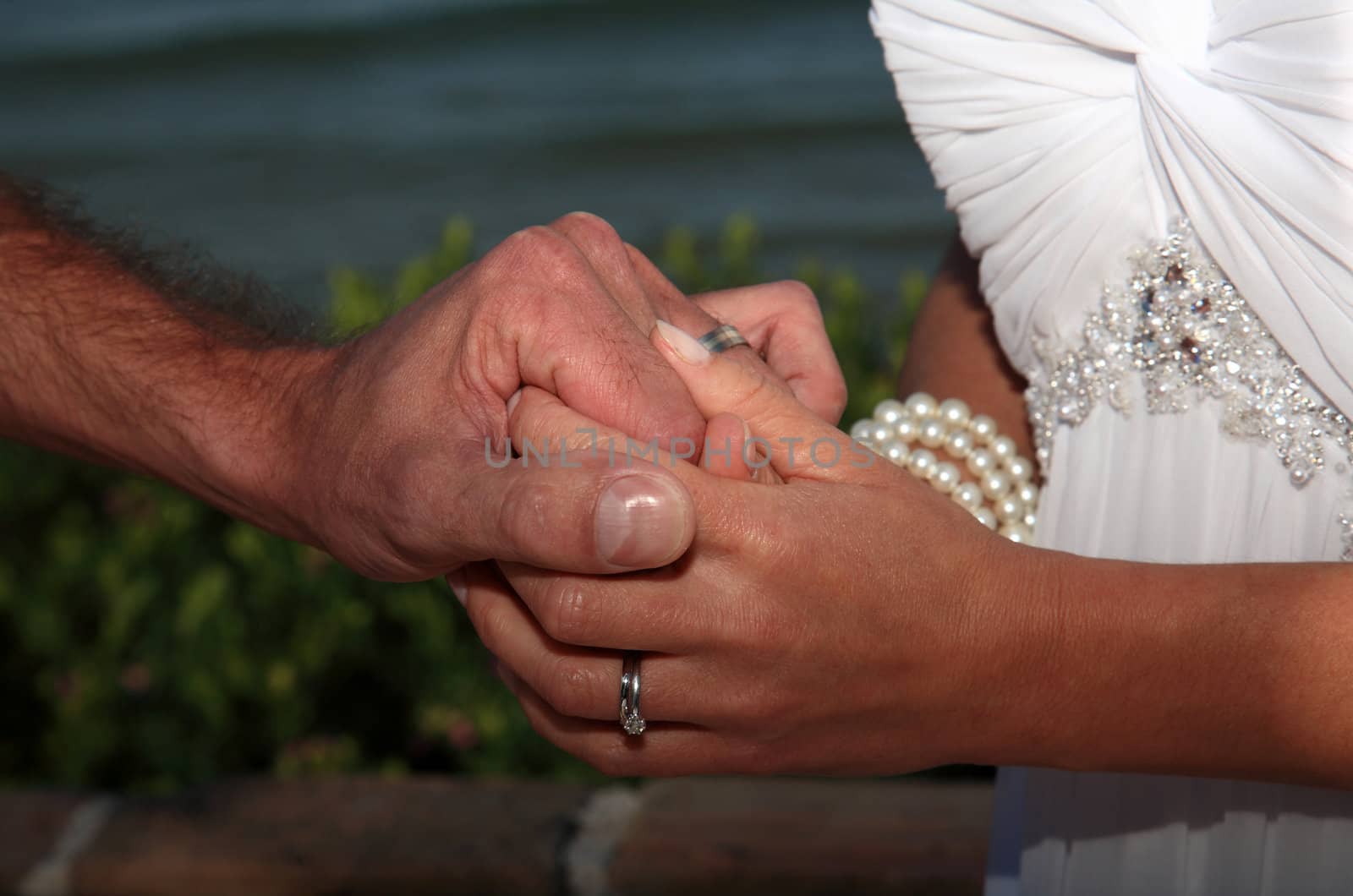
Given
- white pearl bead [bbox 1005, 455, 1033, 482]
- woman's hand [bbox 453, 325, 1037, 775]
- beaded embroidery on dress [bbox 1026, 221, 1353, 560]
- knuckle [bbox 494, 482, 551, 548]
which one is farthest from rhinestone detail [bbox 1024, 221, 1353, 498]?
knuckle [bbox 494, 482, 551, 548]

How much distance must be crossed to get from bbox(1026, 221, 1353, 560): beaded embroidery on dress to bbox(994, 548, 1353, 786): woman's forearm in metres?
0.14

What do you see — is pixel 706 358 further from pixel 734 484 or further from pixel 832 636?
pixel 832 636

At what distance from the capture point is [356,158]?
8.58 m

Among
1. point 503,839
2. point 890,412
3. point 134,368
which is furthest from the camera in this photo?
point 503,839

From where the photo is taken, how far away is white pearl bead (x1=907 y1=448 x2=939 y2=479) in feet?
5.76

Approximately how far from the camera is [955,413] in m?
1.78

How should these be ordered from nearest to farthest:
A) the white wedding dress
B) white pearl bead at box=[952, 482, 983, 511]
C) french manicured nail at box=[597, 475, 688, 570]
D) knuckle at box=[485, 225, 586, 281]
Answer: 1. french manicured nail at box=[597, 475, 688, 570]
2. the white wedding dress
3. knuckle at box=[485, 225, 586, 281]
4. white pearl bead at box=[952, 482, 983, 511]

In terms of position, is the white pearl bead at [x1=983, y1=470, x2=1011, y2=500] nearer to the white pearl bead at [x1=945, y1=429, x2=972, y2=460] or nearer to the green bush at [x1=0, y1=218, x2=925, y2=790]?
the white pearl bead at [x1=945, y1=429, x2=972, y2=460]

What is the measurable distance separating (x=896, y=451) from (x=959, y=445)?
0.27ft

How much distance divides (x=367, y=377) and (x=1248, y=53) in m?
0.99

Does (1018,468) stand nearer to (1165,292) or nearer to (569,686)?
(1165,292)

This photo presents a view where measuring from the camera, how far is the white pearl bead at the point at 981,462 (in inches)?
69.0

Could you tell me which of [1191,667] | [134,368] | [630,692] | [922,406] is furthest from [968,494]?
[134,368]

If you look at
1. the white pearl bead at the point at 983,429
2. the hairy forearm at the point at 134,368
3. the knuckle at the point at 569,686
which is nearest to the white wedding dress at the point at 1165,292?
the white pearl bead at the point at 983,429
